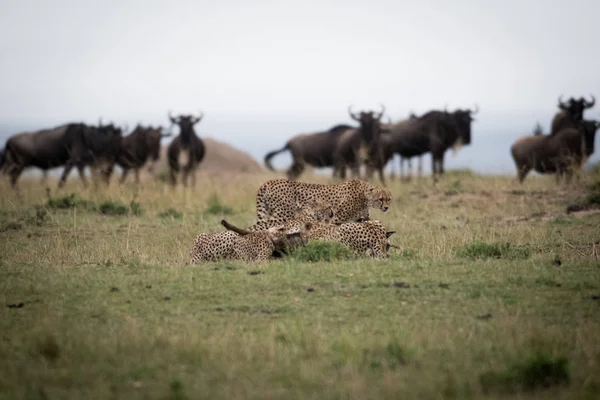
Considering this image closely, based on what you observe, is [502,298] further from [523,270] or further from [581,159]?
[581,159]

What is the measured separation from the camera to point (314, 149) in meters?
28.4

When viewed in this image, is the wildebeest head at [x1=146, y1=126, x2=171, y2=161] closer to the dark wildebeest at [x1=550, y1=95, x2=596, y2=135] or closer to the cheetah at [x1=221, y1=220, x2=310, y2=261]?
the dark wildebeest at [x1=550, y1=95, x2=596, y2=135]

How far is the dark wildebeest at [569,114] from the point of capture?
78.1 feet

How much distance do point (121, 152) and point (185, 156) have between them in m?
1.70

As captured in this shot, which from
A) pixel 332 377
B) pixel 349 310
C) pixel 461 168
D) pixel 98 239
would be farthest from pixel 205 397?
pixel 461 168

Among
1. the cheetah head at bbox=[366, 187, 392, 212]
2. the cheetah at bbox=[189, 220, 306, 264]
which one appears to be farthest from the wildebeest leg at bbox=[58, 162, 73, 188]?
the cheetah at bbox=[189, 220, 306, 264]

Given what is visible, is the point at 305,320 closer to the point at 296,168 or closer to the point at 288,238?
the point at 288,238

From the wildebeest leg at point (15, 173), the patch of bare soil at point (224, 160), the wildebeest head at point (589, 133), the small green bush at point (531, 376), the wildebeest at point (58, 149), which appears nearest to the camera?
the small green bush at point (531, 376)

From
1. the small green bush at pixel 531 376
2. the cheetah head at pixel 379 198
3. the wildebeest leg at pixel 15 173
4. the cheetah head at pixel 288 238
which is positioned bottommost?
the small green bush at pixel 531 376

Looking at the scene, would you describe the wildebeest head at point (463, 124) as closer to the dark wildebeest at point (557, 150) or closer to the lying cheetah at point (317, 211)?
the dark wildebeest at point (557, 150)

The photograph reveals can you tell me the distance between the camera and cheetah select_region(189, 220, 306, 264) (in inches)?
412

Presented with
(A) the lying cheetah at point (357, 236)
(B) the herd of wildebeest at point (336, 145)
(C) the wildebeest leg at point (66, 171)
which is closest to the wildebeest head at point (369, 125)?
(B) the herd of wildebeest at point (336, 145)

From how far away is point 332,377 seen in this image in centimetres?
611

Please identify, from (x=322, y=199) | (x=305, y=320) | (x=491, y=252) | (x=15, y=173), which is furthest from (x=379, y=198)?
(x=15, y=173)
